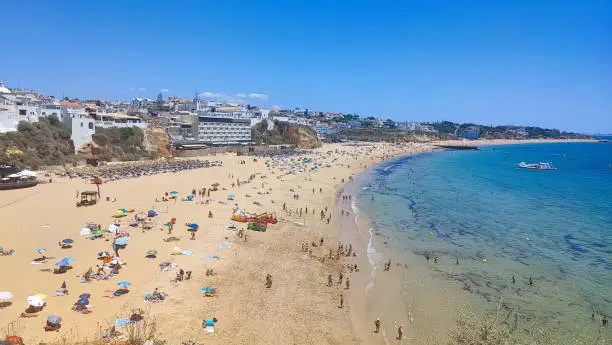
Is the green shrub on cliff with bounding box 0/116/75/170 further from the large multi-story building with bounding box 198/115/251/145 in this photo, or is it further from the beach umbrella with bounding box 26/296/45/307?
the beach umbrella with bounding box 26/296/45/307

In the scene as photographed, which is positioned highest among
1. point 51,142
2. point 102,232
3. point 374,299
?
point 51,142

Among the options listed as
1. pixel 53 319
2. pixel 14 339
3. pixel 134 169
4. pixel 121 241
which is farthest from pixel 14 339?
pixel 134 169

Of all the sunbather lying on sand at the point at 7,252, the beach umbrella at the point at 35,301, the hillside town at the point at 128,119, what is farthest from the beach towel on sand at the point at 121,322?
the hillside town at the point at 128,119

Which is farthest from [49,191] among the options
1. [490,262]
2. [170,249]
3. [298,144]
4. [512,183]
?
[298,144]

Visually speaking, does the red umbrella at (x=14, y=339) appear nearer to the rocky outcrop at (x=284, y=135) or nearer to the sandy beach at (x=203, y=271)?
the sandy beach at (x=203, y=271)

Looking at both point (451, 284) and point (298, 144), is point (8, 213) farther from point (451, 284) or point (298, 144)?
point (298, 144)

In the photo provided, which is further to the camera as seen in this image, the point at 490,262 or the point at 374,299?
the point at 490,262

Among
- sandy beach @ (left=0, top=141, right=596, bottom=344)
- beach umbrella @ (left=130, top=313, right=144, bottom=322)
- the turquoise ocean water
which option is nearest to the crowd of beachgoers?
sandy beach @ (left=0, top=141, right=596, bottom=344)
